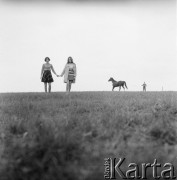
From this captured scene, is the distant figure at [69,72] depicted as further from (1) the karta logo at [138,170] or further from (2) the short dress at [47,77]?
(1) the karta logo at [138,170]

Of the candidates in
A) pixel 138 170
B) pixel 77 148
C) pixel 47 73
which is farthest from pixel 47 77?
pixel 138 170

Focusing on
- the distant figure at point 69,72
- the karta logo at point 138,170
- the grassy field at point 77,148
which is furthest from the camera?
the distant figure at point 69,72

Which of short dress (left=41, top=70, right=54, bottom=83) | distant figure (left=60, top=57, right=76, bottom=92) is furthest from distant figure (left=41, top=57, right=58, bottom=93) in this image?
distant figure (left=60, top=57, right=76, bottom=92)

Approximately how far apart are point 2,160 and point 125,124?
2956 millimetres

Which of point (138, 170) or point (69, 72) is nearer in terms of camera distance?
point (138, 170)

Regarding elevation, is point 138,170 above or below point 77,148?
below

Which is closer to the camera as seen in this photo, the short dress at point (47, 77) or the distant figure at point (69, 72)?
the distant figure at point (69, 72)

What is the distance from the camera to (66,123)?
6.14 m

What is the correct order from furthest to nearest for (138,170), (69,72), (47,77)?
(47,77)
(69,72)
(138,170)

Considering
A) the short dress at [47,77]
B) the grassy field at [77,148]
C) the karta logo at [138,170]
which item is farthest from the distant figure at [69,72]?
the karta logo at [138,170]

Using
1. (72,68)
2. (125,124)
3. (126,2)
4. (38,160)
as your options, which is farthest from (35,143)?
(72,68)

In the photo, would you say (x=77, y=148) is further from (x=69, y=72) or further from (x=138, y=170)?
(x=69, y=72)

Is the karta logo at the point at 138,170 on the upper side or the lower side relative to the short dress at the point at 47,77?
lower

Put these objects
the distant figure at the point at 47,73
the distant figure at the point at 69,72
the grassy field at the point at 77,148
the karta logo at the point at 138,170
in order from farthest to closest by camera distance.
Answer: the distant figure at the point at 47,73, the distant figure at the point at 69,72, the karta logo at the point at 138,170, the grassy field at the point at 77,148
